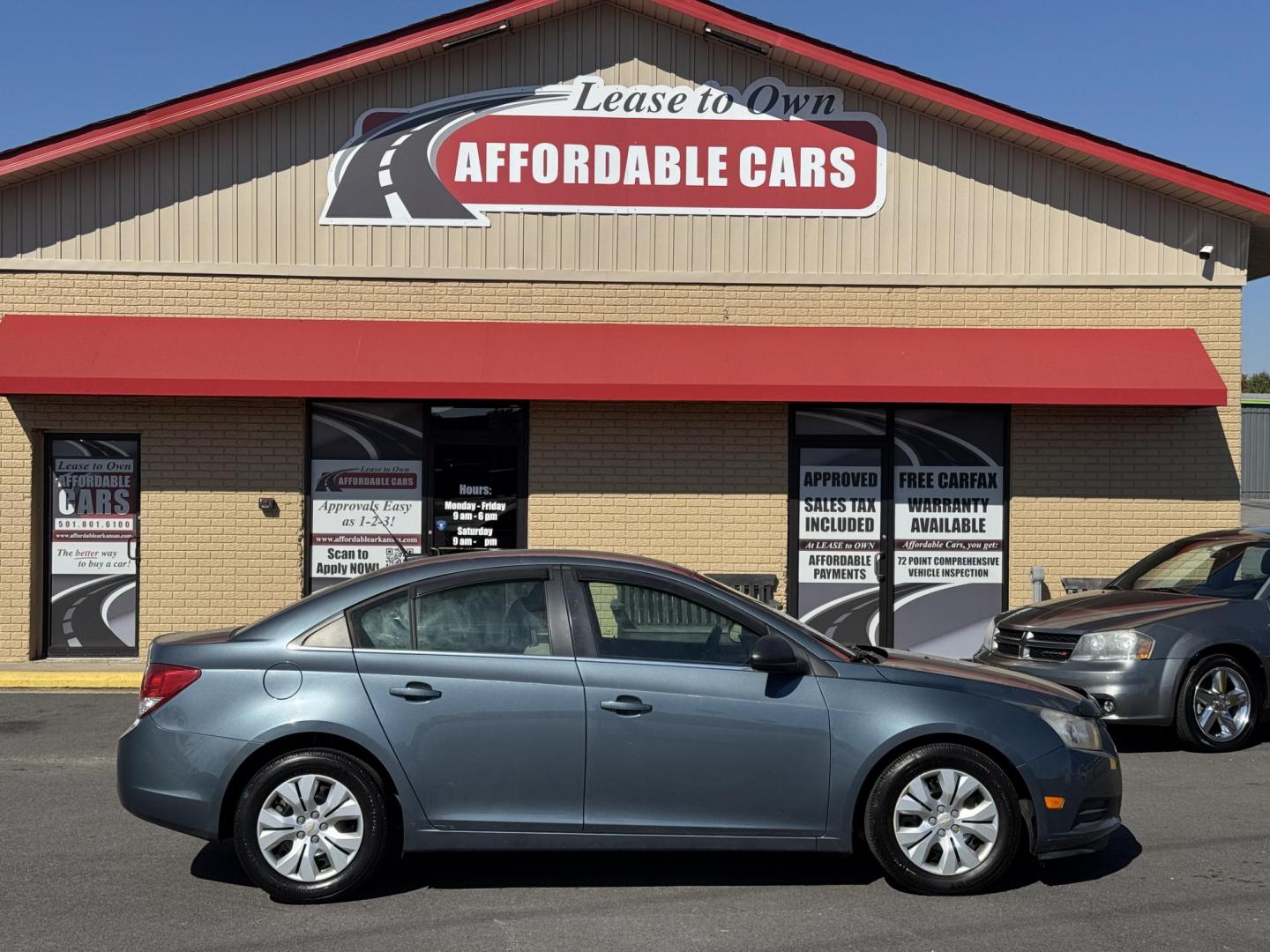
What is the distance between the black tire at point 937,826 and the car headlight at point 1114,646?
3.43m

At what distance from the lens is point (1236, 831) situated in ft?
22.7

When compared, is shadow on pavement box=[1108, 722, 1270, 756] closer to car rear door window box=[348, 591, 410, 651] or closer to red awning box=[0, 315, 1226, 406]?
red awning box=[0, 315, 1226, 406]

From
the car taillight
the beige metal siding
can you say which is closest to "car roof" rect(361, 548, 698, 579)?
the car taillight

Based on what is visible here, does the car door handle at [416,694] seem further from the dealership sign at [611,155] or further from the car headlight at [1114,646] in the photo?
the dealership sign at [611,155]

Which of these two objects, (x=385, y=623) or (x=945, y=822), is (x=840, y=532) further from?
(x=385, y=623)

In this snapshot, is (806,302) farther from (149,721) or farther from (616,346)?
(149,721)

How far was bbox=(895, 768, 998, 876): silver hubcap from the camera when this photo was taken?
18.8ft

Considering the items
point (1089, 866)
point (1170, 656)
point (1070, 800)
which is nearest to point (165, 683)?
point (1070, 800)

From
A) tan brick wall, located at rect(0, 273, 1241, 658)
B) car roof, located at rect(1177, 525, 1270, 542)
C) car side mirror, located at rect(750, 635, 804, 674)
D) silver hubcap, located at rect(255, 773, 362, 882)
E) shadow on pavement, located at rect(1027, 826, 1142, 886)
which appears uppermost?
tan brick wall, located at rect(0, 273, 1241, 658)

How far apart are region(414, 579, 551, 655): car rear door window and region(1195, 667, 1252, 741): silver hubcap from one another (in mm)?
5294

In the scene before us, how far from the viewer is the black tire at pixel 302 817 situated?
5.61 m

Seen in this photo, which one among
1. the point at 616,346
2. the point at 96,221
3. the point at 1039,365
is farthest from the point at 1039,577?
the point at 96,221

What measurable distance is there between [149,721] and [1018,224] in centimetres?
1054

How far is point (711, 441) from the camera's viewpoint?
1323cm
